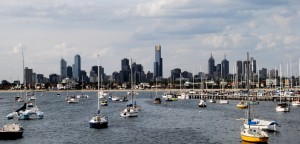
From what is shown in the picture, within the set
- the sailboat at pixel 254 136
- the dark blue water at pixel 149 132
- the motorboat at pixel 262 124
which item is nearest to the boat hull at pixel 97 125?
the dark blue water at pixel 149 132

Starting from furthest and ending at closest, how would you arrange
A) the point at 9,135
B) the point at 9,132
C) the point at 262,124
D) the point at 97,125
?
1. the point at 97,125
2. the point at 262,124
3. the point at 9,135
4. the point at 9,132

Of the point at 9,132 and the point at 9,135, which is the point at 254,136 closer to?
the point at 9,132

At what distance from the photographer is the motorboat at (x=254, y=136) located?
78.1m

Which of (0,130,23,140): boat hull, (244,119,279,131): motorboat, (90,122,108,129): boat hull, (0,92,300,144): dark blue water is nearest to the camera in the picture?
(0,130,23,140): boat hull

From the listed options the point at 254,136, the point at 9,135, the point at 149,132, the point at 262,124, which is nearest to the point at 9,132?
the point at 9,135

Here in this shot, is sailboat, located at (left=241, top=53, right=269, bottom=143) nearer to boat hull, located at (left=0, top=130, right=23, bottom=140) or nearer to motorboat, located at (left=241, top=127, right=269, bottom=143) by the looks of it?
motorboat, located at (left=241, top=127, right=269, bottom=143)

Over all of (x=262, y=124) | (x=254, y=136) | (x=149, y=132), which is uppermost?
(x=262, y=124)

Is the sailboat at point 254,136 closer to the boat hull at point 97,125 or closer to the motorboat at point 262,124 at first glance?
the motorboat at point 262,124

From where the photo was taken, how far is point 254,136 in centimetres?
7819

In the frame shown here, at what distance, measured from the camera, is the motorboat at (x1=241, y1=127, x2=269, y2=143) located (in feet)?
256

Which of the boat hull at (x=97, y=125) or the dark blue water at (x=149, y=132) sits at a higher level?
the boat hull at (x=97, y=125)

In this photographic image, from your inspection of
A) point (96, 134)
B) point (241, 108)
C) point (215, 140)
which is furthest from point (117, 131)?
point (241, 108)

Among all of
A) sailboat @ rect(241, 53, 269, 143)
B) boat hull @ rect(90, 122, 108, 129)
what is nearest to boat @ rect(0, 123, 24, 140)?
boat hull @ rect(90, 122, 108, 129)

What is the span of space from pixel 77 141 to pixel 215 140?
2269cm
